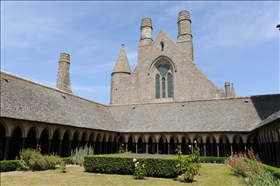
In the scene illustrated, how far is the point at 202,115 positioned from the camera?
26.7m

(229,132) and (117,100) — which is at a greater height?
(117,100)

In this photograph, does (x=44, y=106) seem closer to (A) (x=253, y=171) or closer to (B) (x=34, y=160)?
(B) (x=34, y=160)

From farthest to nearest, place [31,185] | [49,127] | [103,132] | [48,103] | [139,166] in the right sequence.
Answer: [103,132] < [48,103] < [49,127] < [139,166] < [31,185]

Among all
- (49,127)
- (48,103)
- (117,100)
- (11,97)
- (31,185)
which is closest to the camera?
(31,185)

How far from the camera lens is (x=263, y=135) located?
1983 cm

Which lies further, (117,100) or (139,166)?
(117,100)

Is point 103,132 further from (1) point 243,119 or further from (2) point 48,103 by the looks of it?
(1) point 243,119

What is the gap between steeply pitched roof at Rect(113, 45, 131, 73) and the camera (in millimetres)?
38250

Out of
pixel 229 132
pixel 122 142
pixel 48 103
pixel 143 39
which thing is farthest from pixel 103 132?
pixel 143 39

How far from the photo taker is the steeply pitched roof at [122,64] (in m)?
38.2

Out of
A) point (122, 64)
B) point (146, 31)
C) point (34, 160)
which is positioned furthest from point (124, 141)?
point (146, 31)

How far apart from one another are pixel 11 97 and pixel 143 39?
85.9ft

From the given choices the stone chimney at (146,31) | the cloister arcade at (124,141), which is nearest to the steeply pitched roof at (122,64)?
the stone chimney at (146,31)

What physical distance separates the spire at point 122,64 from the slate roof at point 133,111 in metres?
7.64
